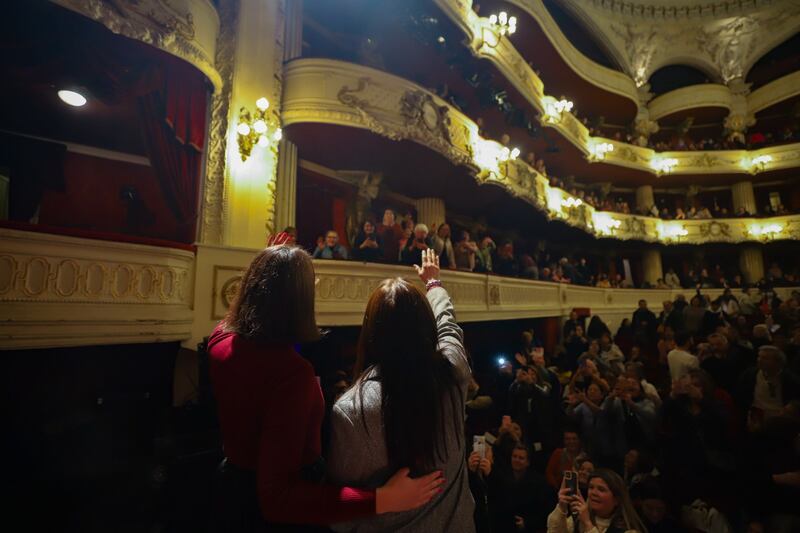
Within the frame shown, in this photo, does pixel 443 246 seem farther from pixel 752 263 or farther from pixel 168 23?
pixel 752 263

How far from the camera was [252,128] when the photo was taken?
500 cm

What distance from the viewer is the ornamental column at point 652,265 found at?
16.7m

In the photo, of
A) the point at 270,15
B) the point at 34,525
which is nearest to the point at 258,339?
the point at 34,525

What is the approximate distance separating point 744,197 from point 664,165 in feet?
13.5

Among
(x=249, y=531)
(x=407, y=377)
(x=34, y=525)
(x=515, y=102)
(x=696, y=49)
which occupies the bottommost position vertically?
(x=34, y=525)

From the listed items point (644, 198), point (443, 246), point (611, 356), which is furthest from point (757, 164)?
point (443, 246)

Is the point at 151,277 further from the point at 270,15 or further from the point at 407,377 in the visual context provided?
the point at 270,15

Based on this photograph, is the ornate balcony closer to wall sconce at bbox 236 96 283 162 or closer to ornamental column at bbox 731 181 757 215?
wall sconce at bbox 236 96 283 162

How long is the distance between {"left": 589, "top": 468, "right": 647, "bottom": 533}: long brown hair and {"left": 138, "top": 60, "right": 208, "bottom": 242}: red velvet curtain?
4818 mm

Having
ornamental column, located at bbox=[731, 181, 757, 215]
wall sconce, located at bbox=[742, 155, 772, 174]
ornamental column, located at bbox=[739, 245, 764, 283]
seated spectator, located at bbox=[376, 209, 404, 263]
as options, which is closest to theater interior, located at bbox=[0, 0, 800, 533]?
seated spectator, located at bbox=[376, 209, 404, 263]

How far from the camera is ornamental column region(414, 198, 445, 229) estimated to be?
886cm

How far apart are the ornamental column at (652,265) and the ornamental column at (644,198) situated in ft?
6.20

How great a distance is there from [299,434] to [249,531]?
1.24 feet

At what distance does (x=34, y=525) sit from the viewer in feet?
8.38
